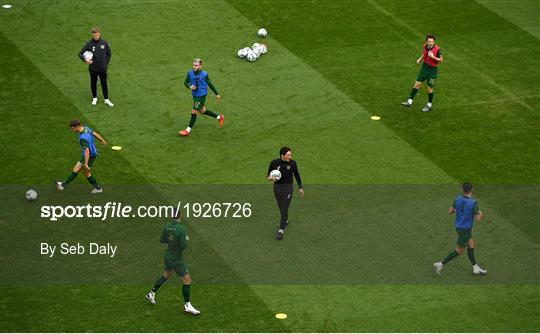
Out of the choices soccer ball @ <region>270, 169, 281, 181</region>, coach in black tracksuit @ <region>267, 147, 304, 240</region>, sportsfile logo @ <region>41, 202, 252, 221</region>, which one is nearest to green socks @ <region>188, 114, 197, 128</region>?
sportsfile logo @ <region>41, 202, 252, 221</region>

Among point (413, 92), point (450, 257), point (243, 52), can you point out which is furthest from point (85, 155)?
point (413, 92)

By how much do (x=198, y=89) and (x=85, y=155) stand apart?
4194 mm

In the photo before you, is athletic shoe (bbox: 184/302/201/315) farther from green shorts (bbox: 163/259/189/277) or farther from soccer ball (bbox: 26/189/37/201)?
soccer ball (bbox: 26/189/37/201)

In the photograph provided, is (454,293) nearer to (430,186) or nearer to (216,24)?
(430,186)

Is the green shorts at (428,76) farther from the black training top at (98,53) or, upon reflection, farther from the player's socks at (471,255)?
the black training top at (98,53)

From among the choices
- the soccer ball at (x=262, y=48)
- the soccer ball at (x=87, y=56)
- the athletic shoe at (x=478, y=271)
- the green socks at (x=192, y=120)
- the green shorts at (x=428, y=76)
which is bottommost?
the athletic shoe at (x=478, y=271)

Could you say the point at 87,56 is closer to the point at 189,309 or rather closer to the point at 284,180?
the point at 284,180

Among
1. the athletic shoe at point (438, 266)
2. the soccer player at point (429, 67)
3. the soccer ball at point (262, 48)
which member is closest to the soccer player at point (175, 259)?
the athletic shoe at point (438, 266)

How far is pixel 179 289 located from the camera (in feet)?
70.7

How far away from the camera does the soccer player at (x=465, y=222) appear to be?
70.4ft

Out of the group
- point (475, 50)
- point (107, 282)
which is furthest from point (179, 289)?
point (475, 50)

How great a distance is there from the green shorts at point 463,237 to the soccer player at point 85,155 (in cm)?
824

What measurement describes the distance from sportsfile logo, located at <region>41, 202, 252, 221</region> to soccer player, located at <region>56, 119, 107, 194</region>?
0.65m

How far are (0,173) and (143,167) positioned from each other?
3.30 meters
